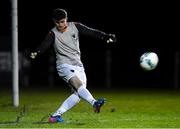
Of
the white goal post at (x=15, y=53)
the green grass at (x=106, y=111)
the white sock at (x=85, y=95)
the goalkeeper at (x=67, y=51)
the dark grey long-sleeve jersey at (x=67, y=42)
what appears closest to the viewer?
the white sock at (x=85, y=95)

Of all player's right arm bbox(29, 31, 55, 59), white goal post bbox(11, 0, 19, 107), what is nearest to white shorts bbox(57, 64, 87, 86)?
player's right arm bbox(29, 31, 55, 59)

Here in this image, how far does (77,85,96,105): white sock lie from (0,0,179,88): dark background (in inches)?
588

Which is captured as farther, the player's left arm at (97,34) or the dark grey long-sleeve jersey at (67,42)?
the dark grey long-sleeve jersey at (67,42)

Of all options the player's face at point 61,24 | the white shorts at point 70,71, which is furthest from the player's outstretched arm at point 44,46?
the white shorts at point 70,71

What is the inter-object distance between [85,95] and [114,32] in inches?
836

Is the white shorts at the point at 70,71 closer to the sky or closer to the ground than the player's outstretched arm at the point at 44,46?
closer to the ground

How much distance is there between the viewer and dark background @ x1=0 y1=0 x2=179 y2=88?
2977 centimetres

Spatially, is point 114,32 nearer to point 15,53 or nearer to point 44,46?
point 15,53

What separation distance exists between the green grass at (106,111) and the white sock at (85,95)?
0.45m

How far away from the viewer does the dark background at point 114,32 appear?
2977 cm

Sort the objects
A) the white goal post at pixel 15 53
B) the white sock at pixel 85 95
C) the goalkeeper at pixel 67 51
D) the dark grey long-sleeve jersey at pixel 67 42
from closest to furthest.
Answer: the white sock at pixel 85 95
the goalkeeper at pixel 67 51
the dark grey long-sleeve jersey at pixel 67 42
the white goal post at pixel 15 53

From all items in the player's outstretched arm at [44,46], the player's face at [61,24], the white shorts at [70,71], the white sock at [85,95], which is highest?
the player's face at [61,24]

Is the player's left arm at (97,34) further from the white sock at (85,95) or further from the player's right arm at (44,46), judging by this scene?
the white sock at (85,95)

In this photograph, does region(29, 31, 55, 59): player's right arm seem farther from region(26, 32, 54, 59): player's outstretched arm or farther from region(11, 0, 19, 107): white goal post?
region(11, 0, 19, 107): white goal post
